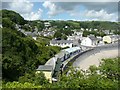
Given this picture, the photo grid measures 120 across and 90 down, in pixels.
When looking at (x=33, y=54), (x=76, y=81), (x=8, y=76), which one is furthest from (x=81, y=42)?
(x=76, y=81)

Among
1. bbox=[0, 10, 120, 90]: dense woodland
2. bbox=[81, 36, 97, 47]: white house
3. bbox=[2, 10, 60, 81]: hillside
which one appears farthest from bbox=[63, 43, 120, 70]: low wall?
bbox=[81, 36, 97, 47]: white house

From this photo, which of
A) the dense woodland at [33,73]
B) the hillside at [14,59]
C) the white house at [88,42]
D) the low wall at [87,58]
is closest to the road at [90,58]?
the low wall at [87,58]

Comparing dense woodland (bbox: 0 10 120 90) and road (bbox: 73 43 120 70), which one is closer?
dense woodland (bbox: 0 10 120 90)

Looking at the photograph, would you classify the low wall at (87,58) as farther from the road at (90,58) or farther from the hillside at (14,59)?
the hillside at (14,59)

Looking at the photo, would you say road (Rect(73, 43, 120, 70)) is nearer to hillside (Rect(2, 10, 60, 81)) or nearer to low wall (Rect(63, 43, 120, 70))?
low wall (Rect(63, 43, 120, 70))

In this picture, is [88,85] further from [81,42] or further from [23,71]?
[81,42]

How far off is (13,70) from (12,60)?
A: 394 mm

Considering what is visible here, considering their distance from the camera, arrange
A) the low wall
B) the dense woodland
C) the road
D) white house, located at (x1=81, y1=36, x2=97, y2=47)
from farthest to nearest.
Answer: white house, located at (x1=81, y1=36, x2=97, y2=47) < the road < the low wall < the dense woodland

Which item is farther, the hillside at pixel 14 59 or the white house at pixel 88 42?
the white house at pixel 88 42

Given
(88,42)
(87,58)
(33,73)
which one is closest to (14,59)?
(33,73)

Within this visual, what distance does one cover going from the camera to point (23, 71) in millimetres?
10703

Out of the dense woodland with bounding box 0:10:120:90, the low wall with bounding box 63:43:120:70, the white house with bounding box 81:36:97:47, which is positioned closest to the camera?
the dense woodland with bounding box 0:10:120:90

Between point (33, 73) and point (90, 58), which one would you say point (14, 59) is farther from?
point (90, 58)

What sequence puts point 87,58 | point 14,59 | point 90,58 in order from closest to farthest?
point 14,59, point 87,58, point 90,58
